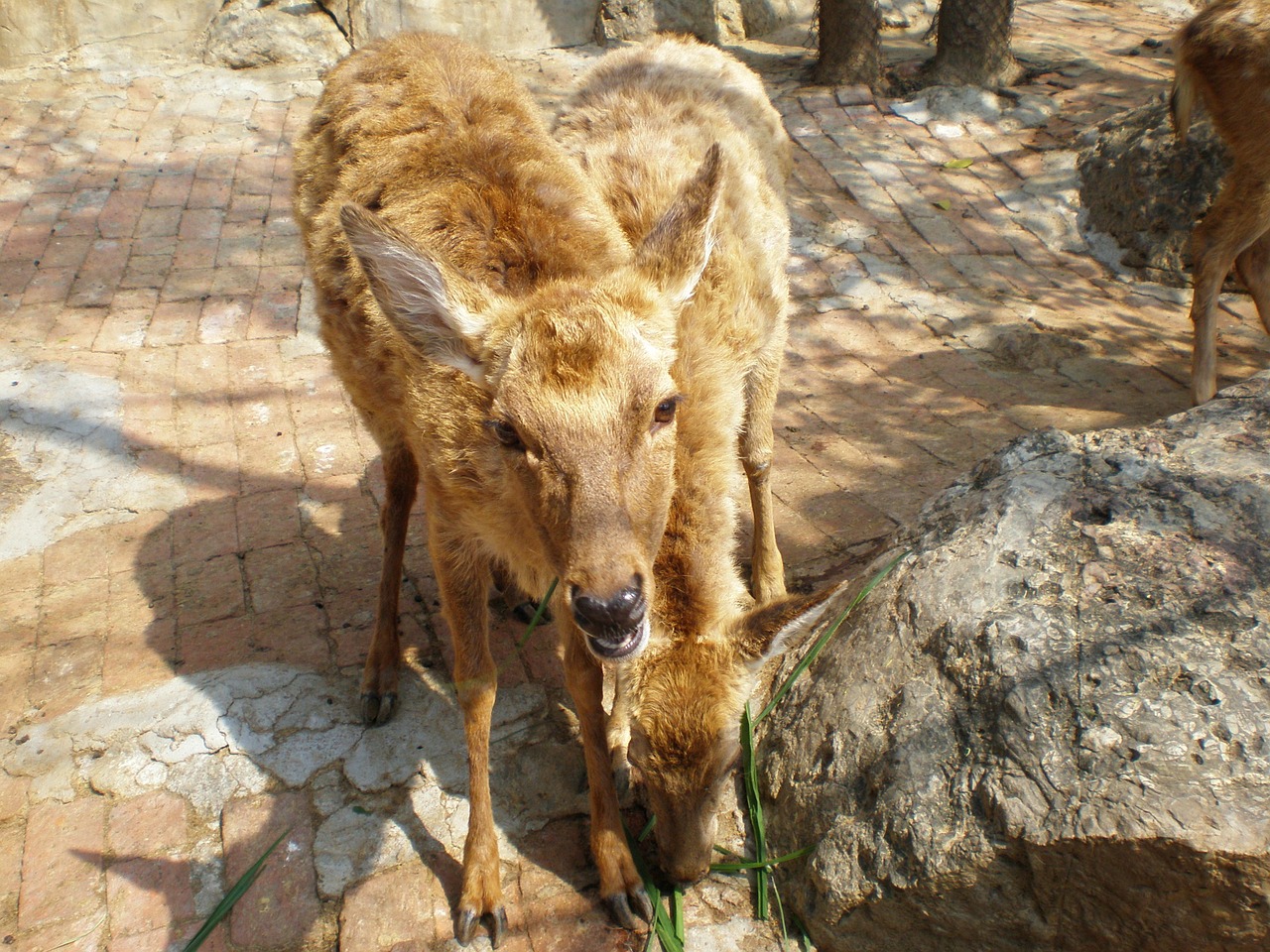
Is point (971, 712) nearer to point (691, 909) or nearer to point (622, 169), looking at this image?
point (691, 909)

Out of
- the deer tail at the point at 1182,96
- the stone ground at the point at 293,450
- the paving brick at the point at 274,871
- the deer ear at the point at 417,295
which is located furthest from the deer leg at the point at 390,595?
the deer tail at the point at 1182,96

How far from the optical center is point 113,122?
29.1ft

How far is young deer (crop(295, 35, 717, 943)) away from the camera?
9.23ft

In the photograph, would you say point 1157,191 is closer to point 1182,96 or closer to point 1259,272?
point 1182,96

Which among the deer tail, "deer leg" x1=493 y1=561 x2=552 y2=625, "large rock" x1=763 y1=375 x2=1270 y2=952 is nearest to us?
"large rock" x1=763 y1=375 x2=1270 y2=952

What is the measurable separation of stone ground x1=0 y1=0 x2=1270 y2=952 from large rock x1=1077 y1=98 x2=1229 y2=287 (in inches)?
10.5

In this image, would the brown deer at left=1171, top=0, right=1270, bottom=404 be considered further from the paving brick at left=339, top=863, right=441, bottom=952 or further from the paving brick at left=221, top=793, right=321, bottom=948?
the paving brick at left=221, top=793, right=321, bottom=948

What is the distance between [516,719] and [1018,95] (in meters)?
8.21

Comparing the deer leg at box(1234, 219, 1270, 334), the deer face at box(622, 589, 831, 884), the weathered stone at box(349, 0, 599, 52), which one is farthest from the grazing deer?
the weathered stone at box(349, 0, 599, 52)

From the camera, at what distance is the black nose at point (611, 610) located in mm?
2582

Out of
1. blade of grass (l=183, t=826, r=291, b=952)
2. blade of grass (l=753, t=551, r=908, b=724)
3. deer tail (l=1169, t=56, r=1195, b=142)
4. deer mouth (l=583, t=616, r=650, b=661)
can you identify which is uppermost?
deer tail (l=1169, t=56, r=1195, b=142)

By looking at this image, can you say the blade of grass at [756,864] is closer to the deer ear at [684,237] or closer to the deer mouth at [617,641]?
the deer mouth at [617,641]

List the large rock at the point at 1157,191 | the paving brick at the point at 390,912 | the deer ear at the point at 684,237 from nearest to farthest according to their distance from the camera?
the paving brick at the point at 390,912, the deer ear at the point at 684,237, the large rock at the point at 1157,191

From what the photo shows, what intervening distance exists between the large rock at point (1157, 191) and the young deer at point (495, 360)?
513cm
